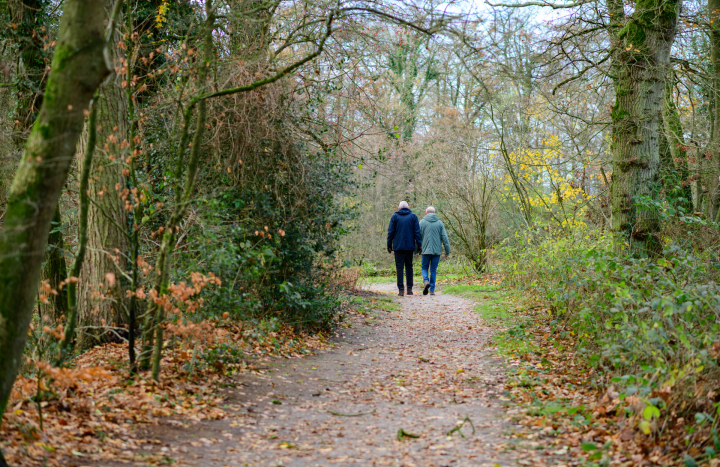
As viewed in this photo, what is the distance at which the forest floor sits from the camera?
422cm

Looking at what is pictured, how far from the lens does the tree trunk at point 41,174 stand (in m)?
3.49

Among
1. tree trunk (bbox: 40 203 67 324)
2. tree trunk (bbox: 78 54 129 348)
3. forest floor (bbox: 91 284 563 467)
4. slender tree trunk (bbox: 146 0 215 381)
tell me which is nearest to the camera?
forest floor (bbox: 91 284 563 467)

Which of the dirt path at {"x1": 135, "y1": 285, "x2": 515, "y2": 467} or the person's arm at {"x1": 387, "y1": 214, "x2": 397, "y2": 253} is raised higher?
the person's arm at {"x1": 387, "y1": 214, "x2": 397, "y2": 253}

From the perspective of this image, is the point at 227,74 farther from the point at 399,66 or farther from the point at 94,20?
the point at 399,66

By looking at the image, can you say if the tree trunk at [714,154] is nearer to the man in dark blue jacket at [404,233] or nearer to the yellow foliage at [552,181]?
the yellow foliage at [552,181]

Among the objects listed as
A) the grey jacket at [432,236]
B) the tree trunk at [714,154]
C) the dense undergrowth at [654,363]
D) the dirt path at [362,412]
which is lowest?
the dirt path at [362,412]

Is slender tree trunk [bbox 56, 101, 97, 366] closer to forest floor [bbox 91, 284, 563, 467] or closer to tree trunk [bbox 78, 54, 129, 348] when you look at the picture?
forest floor [bbox 91, 284, 563, 467]

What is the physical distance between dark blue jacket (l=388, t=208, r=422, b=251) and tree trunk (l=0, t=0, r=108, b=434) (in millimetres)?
10068

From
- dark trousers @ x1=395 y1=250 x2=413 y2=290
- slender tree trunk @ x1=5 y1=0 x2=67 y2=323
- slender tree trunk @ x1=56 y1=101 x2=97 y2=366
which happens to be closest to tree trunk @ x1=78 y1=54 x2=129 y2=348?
slender tree trunk @ x1=5 y1=0 x2=67 y2=323

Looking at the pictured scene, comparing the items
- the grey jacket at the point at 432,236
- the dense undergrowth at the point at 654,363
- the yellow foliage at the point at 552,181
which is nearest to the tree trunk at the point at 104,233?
the dense undergrowth at the point at 654,363

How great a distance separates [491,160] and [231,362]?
15414 millimetres

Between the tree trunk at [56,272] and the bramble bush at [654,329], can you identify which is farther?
Answer: the tree trunk at [56,272]

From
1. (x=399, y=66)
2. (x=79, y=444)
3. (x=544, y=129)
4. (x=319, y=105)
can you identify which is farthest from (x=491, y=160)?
(x=79, y=444)

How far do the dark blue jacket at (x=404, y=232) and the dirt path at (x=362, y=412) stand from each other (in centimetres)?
478
